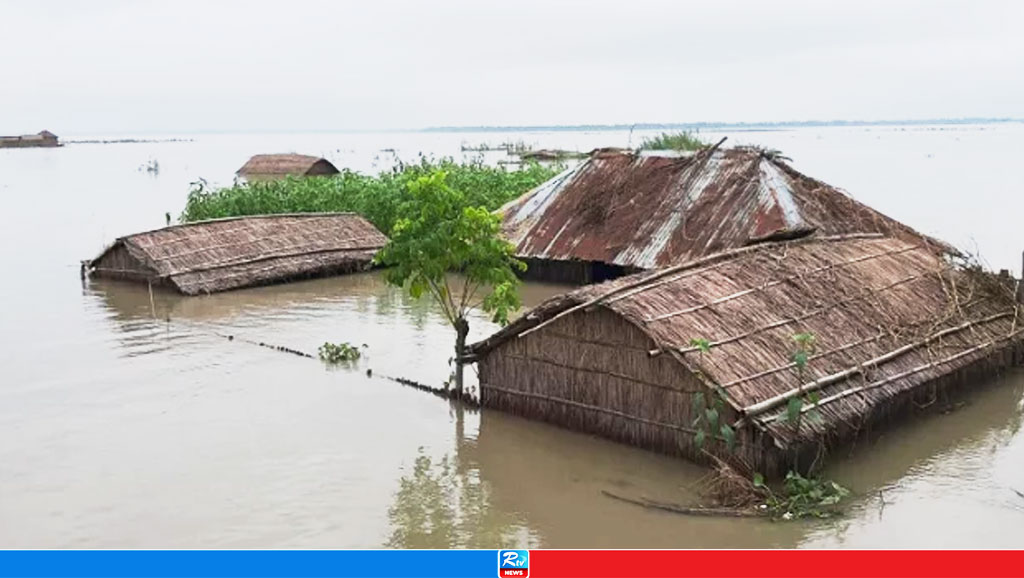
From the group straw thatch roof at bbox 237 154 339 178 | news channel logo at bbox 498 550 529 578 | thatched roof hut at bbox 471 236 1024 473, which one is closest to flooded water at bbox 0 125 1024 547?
thatched roof hut at bbox 471 236 1024 473

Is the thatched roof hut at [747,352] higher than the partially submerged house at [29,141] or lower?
lower

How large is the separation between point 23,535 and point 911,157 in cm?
6484

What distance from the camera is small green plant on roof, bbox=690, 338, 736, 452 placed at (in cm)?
760

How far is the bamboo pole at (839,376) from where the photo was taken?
7.63 meters

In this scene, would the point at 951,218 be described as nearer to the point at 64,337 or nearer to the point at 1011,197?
the point at 1011,197

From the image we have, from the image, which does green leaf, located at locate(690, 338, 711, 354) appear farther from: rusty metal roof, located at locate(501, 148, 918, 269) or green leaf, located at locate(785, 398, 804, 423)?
rusty metal roof, located at locate(501, 148, 918, 269)

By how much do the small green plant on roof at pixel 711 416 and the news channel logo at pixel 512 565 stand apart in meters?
2.28

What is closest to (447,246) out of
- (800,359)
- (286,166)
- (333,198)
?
(800,359)

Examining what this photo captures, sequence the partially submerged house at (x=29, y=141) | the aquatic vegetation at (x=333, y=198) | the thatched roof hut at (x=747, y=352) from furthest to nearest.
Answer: the partially submerged house at (x=29, y=141)
the aquatic vegetation at (x=333, y=198)
the thatched roof hut at (x=747, y=352)

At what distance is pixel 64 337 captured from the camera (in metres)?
14.1

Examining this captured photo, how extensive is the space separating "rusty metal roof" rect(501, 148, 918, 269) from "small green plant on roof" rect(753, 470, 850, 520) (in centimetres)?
772

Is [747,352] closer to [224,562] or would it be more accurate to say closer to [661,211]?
[224,562]

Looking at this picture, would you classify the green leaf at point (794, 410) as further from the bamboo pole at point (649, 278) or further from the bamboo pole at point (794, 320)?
the bamboo pole at point (649, 278)

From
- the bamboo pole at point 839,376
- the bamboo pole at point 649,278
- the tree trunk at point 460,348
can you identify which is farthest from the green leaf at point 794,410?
the tree trunk at point 460,348
